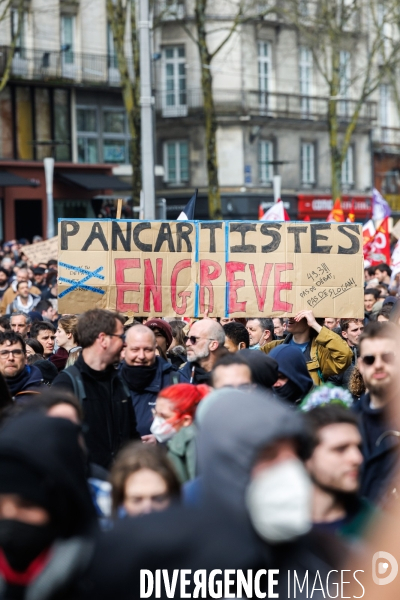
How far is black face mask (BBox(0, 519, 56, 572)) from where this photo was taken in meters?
2.85

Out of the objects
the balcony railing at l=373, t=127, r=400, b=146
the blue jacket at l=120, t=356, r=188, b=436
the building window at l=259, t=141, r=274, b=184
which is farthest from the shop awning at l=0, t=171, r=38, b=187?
the blue jacket at l=120, t=356, r=188, b=436

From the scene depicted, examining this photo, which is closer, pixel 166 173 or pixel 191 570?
pixel 191 570

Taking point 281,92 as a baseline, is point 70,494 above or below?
below

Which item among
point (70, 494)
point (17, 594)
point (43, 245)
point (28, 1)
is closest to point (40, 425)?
point (70, 494)

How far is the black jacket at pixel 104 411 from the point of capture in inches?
238

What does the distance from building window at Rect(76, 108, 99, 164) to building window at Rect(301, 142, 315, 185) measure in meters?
9.10

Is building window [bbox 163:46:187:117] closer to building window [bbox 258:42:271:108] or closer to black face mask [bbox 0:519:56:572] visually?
building window [bbox 258:42:271:108]

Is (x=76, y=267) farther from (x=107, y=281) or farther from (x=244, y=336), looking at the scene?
(x=244, y=336)

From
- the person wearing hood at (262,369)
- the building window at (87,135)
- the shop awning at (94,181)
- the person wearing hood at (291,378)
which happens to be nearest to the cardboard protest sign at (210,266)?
the person wearing hood at (291,378)

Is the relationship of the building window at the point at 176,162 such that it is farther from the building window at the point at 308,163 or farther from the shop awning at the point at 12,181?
the shop awning at the point at 12,181

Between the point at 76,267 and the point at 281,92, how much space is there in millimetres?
37293

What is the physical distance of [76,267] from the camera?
9.70 metres

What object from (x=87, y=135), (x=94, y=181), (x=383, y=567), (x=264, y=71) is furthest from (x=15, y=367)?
(x=264, y=71)

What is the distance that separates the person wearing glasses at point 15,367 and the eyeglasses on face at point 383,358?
280 centimetres
